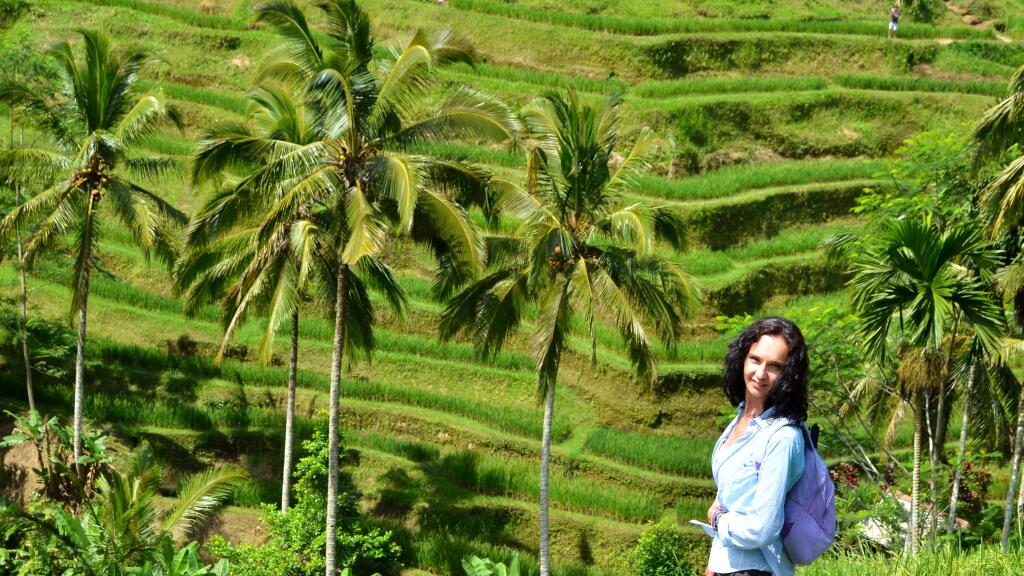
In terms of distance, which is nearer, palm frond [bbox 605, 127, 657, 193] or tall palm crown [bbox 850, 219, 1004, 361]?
tall palm crown [bbox 850, 219, 1004, 361]

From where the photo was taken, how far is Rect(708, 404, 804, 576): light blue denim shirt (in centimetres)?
399

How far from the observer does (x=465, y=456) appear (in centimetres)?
1866

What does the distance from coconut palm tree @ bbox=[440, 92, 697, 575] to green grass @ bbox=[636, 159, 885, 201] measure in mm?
7960

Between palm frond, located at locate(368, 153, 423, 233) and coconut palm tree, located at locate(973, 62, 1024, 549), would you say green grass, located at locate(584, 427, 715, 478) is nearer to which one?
coconut palm tree, located at locate(973, 62, 1024, 549)

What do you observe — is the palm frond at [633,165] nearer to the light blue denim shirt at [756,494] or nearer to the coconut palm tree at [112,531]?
the coconut palm tree at [112,531]

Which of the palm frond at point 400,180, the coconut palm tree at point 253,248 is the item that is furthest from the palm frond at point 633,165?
the coconut palm tree at point 253,248

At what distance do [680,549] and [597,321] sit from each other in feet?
20.1

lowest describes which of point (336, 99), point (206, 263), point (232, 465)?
point (232, 465)

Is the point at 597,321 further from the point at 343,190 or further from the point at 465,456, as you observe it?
the point at 343,190

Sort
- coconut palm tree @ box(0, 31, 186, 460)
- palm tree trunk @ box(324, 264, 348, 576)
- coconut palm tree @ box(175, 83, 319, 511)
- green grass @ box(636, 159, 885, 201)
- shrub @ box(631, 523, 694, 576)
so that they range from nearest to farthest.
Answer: coconut palm tree @ box(175, 83, 319, 511)
palm tree trunk @ box(324, 264, 348, 576)
shrub @ box(631, 523, 694, 576)
coconut palm tree @ box(0, 31, 186, 460)
green grass @ box(636, 159, 885, 201)

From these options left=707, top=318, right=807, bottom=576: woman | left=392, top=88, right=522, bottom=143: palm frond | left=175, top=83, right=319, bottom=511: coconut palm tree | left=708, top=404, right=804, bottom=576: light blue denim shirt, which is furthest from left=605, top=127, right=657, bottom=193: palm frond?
left=708, top=404, right=804, bottom=576: light blue denim shirt

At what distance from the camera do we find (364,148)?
14.4m

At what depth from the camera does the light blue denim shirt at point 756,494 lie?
3990 mm

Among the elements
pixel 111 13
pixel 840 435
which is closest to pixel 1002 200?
pixel 840 435
